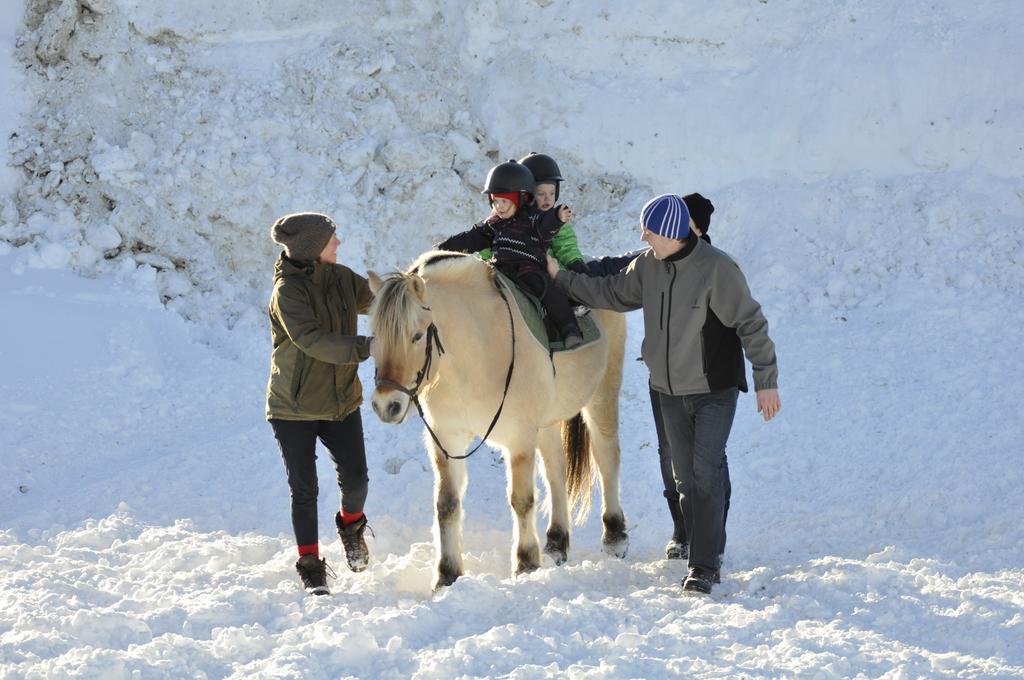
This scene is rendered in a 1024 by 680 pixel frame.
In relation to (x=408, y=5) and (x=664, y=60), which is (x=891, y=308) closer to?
(x=664, y=60)

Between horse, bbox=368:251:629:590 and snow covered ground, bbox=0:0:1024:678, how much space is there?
1.57 feet

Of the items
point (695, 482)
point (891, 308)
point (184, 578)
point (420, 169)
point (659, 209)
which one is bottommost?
point (184, 578)

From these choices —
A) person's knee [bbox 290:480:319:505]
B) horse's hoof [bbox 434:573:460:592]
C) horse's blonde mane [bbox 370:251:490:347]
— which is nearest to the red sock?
person's knee [bbox 290:480:319:505]

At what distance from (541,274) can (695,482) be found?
1.63 m

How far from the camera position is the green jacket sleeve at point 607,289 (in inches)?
252

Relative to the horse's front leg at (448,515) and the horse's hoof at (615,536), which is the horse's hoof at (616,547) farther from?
the horse's front leg at (448,515)

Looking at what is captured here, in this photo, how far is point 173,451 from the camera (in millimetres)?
9289

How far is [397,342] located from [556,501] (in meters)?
2.17

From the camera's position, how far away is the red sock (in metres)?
6.54

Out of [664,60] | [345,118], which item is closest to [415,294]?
[345,118]

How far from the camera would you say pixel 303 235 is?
6199mm

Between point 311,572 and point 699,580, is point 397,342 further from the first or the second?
point 699,580

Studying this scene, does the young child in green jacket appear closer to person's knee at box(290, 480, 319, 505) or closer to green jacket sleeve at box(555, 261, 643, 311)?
green jacket sleeve at box(555, 261, 643, 311)

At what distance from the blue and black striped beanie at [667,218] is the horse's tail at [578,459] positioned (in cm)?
229
